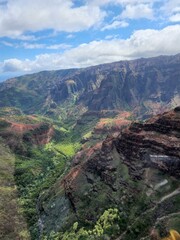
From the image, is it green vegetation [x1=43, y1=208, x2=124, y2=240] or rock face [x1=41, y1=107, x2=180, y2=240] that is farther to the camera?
green vegetation [x1=43, y1=208, x2=124, y2=240]

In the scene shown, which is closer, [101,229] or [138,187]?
[101,229]

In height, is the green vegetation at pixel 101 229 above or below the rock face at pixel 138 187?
below

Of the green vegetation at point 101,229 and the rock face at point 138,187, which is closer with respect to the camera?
the rock face at point 138,187

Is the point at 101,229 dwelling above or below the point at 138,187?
below

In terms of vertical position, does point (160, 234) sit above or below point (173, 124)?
below

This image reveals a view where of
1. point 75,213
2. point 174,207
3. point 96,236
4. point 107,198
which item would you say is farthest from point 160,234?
point 75,213

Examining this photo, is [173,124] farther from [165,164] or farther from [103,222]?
[103,222]

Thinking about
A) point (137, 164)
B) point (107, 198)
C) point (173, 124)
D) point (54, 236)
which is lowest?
point (54, 236)

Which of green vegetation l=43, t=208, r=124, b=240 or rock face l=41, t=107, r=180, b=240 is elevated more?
rock face l=41, t=107, r=180, b=240
